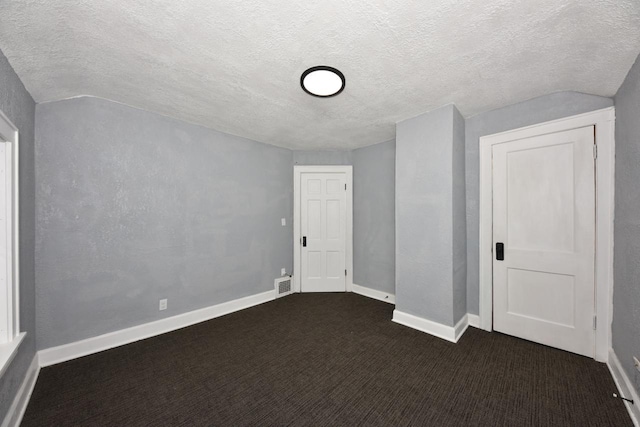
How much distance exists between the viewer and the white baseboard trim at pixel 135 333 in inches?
85.4

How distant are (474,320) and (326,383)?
6.53 feet

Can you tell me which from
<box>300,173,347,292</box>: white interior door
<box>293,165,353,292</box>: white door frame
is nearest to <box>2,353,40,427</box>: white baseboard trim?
<box>293,165,353,292</box>: white door frame

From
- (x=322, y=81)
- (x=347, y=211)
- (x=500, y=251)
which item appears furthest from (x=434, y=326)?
(x=322, y=81)

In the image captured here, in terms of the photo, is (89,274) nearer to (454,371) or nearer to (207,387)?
(207,387)

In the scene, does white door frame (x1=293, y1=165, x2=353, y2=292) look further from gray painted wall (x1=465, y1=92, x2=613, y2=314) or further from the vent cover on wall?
gray painted wall (x1=465, y1=92, x2=613, y2=314)

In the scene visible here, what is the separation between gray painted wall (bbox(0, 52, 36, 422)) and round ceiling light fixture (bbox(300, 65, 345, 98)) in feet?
6.38

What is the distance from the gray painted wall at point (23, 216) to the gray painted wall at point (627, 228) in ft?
13.2

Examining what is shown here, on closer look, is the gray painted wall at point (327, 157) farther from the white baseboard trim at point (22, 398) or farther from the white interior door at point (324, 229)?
the white baseboard trim at point (22, 398)

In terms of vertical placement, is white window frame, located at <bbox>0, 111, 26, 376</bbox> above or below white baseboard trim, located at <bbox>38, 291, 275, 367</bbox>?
above

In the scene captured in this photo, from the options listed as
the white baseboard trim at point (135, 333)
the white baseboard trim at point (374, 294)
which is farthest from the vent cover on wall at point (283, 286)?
the white baseboard trim at point (374, 294)

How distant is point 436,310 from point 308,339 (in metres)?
1.44

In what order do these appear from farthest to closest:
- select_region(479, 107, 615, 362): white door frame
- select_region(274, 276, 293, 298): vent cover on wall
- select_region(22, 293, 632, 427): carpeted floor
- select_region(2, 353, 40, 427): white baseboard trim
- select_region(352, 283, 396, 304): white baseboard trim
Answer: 1. select_region(274, 276, 293, 298): vent cover on wall
2. select_region(352, 283, 396, 304): white baseboard trim
3. select_region(479, 107, 615, 362): white door frame
4. select_region(22, 293, 632, 427): carpeted floor
5. select_region(2, 353, 40, 427): white baseboard trim

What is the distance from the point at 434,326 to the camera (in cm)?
267

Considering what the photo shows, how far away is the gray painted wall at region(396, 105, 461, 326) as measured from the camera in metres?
2.60
